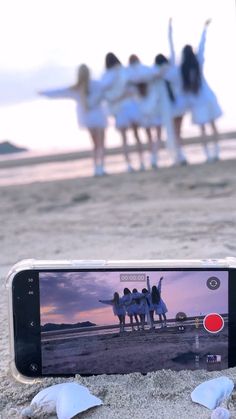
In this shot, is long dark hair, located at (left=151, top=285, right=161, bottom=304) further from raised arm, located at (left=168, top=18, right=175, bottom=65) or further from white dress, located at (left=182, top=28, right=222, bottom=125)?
white dress, located at (left=182, top=28, right=222, bottom=125)

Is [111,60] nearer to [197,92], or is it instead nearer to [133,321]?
[197,92]

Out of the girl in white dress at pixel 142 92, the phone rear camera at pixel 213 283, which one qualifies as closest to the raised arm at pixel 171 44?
the girl in white dress at pixel 142 92

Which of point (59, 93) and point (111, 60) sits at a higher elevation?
point (111, 60)

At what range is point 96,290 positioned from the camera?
129 centimetres

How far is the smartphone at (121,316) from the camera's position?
50.3 inches

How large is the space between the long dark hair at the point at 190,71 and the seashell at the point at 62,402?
4.88 metres

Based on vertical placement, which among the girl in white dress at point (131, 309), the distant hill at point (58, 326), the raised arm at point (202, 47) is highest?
the raised arm at point (202, 47)

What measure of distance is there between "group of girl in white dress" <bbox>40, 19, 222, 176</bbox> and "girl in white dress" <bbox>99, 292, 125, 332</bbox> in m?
4.39

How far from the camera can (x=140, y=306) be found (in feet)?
4.19

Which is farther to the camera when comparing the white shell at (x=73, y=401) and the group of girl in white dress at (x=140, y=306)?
the group of girl in white dress at (x=140, y=306)

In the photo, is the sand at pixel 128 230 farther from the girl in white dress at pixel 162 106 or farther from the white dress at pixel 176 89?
the white dress at pixel 176 89

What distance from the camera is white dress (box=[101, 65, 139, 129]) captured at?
5.57 metres

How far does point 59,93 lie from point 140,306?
486 cm

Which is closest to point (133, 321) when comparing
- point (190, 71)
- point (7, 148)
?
point (190, 71)
